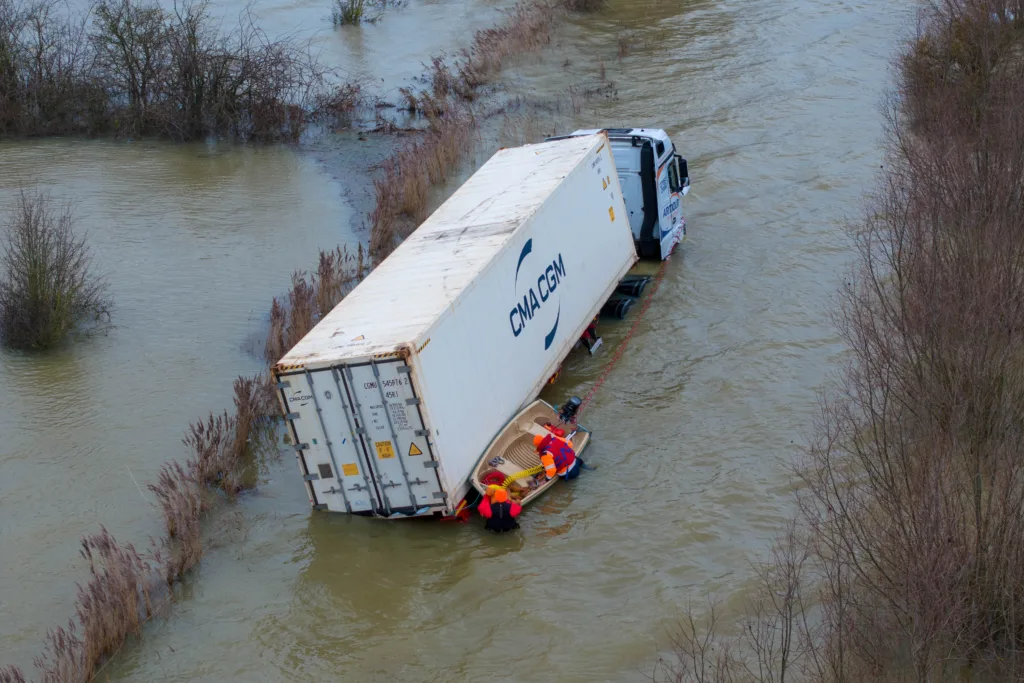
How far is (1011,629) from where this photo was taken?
27.4 feet

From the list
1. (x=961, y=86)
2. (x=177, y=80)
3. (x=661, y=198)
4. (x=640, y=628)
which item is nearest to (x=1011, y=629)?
(x=640, y=628)

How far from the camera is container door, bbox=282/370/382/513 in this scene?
39.9 ft

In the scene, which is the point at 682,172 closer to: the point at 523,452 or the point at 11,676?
the point at 523,452

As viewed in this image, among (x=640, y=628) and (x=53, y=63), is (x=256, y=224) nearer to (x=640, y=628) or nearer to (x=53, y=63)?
(x=53, y=63)

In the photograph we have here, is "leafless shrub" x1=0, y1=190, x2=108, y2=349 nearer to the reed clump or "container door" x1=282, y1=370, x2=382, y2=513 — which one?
the reed clump

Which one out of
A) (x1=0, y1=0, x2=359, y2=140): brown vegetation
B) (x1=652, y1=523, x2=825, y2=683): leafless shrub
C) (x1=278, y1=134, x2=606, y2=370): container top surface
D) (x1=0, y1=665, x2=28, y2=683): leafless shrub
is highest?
(x1=0, y1=0, x2=359, y2=140): brown vegetation

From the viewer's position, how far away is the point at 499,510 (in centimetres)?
1252

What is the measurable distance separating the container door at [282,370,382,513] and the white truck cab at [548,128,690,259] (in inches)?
321

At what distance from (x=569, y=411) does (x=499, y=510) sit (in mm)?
2594

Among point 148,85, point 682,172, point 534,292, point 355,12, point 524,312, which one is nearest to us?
point 524,312

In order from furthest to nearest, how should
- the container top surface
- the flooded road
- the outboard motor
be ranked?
the outboard motor < the container top surface < the flooded road

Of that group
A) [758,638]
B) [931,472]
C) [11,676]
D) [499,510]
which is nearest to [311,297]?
[499,510]

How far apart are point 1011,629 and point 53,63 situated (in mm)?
27271

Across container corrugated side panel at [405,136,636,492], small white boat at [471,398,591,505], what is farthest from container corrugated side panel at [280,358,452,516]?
small white boat at [471,398,591,505]
